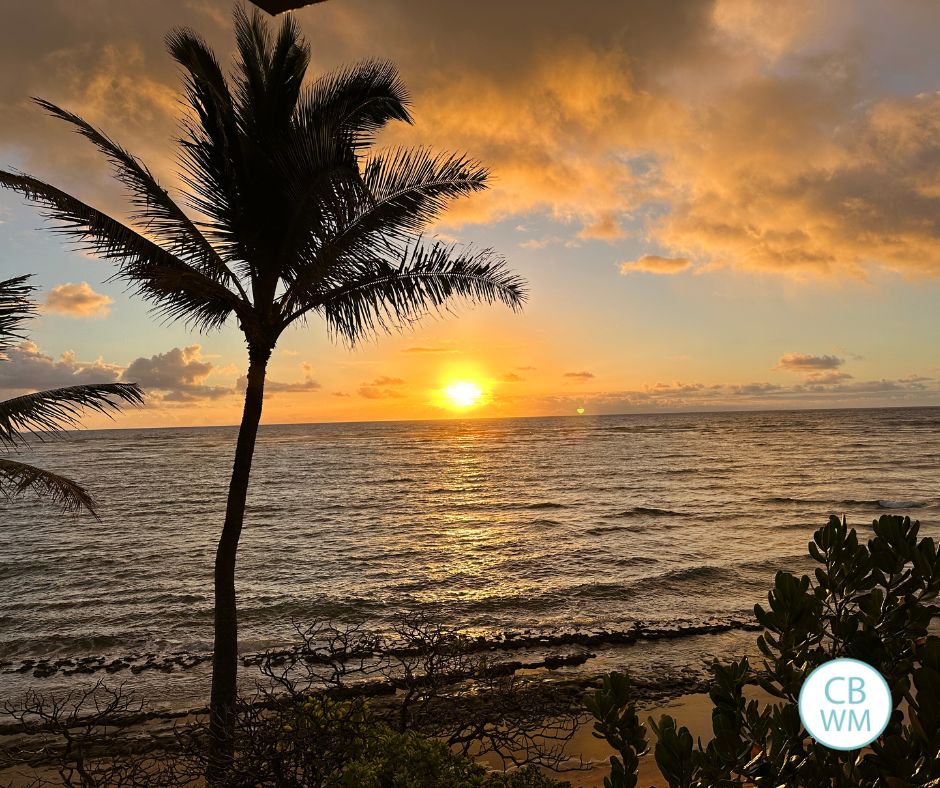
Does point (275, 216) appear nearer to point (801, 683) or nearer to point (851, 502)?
point (801, 683)

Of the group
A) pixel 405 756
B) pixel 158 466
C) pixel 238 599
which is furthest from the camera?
pixel 158 466

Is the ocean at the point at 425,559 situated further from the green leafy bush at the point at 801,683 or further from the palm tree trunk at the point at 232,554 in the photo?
the green leafy bush at the point at 801,683

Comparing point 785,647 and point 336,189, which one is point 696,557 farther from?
point 785,647

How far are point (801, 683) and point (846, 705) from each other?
0.61 meters

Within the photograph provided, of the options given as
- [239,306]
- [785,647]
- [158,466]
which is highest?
[239,306]

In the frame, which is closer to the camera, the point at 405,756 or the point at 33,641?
the point at 405,756

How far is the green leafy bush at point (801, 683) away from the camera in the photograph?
1.76 m

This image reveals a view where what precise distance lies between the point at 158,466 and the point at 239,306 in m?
59.9

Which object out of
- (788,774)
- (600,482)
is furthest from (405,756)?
(600,482)

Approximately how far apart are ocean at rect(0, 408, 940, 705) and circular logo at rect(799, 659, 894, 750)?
10059 mm

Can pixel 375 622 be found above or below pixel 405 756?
below

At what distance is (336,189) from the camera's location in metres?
6.32

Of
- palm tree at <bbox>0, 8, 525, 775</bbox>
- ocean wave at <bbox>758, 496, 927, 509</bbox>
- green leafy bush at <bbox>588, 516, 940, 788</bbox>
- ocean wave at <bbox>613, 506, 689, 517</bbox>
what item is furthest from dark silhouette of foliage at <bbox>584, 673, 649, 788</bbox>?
ocean wave at <bbox>758, 496, 927, 509</bbox>

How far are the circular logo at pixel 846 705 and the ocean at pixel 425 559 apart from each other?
10.1 metres
